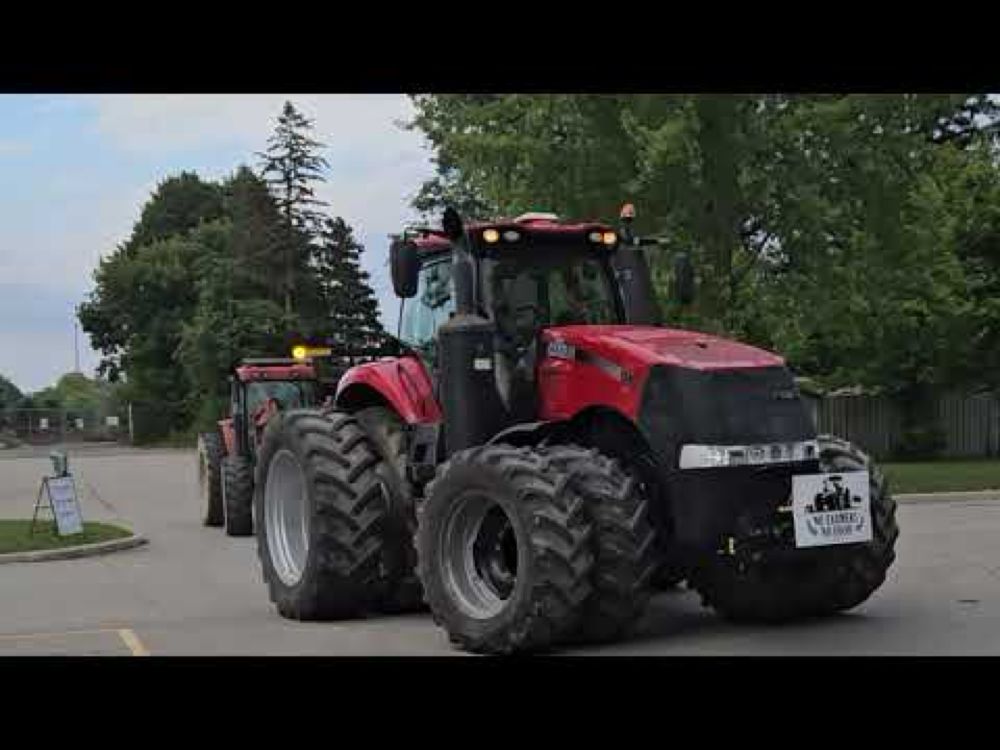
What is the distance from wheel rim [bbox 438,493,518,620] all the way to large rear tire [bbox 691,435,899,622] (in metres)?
1.42

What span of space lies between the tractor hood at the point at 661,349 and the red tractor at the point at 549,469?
2 cm

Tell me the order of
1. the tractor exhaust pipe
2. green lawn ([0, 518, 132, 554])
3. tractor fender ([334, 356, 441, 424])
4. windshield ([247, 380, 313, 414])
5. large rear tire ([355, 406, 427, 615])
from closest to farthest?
1. the tractor exhaust pipe
2. large rear tire ([355, 406, 427, 615])
3. tractor fender ([334, 356, 441, 424])
4. green lawn ([0, 518, 132, 554])
5. windshield ([247, 380, 313, 414])

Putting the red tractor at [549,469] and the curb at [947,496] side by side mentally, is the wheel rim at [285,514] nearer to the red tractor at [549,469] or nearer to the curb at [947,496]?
the red tractor at [549,469]

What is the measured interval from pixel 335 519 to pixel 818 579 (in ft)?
11.7

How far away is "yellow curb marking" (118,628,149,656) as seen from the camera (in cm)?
953

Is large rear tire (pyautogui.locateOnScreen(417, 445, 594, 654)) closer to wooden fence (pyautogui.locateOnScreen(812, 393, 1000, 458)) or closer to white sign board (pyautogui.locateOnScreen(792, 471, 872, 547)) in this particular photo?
white sign board (pyautogui.locateOnScreen(792, 471, 872, 547))

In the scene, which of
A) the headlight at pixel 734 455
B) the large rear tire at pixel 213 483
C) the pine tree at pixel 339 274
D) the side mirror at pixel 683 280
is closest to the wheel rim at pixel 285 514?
the side mirror at pixel 683 280

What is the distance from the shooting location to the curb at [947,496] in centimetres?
2292

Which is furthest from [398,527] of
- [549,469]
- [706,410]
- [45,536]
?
[45,536]

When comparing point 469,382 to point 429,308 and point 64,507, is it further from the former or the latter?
point 64,507

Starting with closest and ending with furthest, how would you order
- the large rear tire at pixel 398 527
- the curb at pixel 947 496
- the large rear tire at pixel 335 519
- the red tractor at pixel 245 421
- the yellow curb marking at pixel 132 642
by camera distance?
the yellow curb marking at pixel 132 642 → the large rear tire at pixel 335 519 → the large rear tire at pixel 398 527 → the red tractor at pixel 245 421 → the curb at pixel 947 496

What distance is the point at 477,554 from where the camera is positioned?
937cm

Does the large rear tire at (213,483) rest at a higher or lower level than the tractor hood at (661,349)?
lower

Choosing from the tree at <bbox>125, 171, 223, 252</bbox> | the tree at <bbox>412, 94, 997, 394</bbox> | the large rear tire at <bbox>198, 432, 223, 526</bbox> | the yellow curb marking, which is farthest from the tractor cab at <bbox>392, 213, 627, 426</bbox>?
the tree at <bbox>125, 171, 223, 252</bbox>
